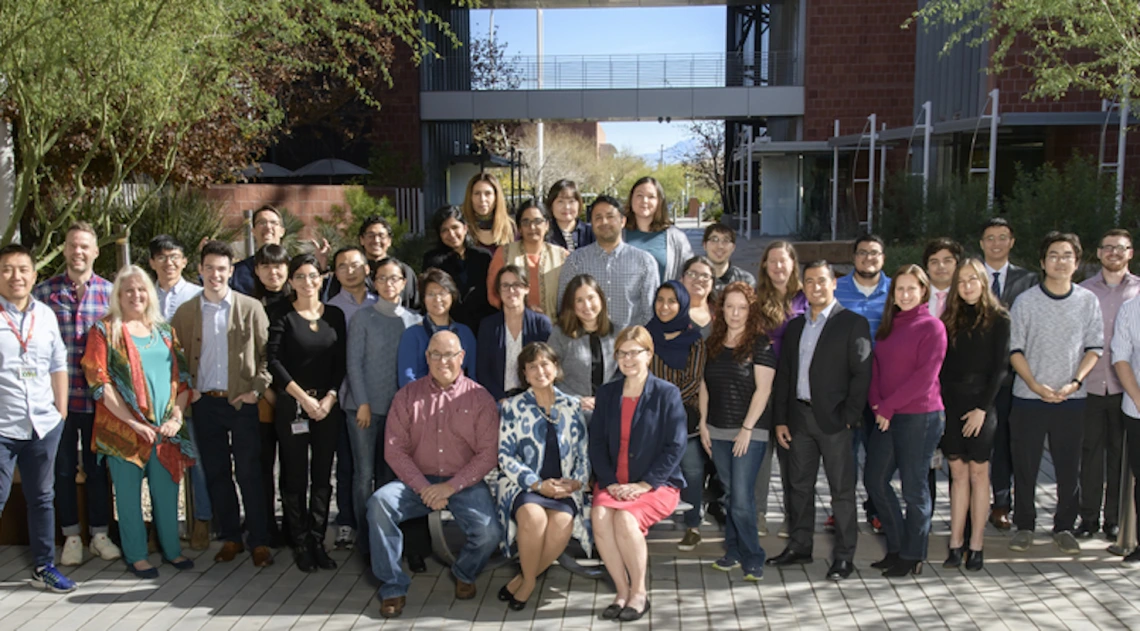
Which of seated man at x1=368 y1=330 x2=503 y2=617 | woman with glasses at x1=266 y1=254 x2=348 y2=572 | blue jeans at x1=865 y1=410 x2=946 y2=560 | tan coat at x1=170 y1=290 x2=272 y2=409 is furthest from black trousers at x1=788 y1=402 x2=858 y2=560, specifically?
tan coat at x1=170 y1=290 x2=272 y2=409

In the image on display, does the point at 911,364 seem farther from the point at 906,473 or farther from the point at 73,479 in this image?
the point at 73,479

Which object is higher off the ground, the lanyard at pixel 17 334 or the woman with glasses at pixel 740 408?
the lanyard at pixel 17 334

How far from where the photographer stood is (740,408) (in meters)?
5.59

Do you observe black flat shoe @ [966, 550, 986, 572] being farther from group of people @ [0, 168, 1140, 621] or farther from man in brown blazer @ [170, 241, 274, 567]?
man in brown blazer @ [170, 241, 274, 567]

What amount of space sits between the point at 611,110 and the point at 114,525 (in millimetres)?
28643

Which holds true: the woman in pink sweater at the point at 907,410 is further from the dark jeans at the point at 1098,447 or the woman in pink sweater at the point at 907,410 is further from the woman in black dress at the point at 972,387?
the dark jeans at the point at 1098,447

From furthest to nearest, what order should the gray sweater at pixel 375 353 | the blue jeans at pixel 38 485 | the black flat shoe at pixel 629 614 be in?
the gray sweater at pixel 375 353 < the blue jeans at pixel 38 485 < the black flat shoe at pixel 629 614

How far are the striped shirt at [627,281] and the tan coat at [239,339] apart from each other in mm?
1836

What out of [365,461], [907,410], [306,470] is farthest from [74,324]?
[907,410]

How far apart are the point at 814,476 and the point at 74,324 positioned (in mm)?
4345

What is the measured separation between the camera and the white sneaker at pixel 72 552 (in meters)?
5.71

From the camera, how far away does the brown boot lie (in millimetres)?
6016

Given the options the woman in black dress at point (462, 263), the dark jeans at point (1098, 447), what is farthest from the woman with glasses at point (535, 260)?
the dark jeans at point (1098, 447)

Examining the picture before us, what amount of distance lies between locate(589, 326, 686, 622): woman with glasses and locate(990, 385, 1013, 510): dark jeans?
2.05m
